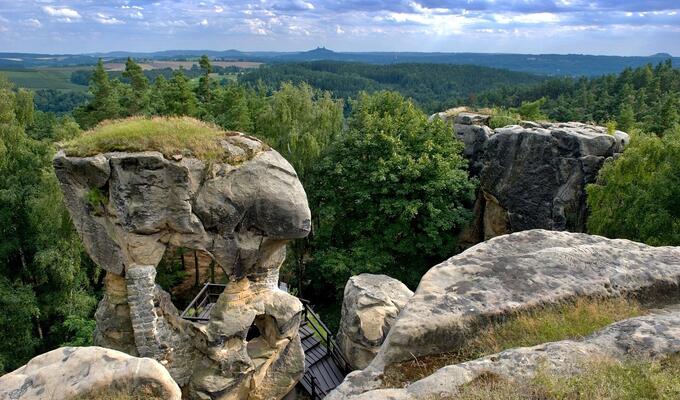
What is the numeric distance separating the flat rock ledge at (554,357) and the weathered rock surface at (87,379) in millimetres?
3173

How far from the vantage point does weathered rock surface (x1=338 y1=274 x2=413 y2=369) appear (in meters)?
16.7

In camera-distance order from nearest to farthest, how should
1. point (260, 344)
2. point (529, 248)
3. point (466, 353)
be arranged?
point (466, 353), point (529, 248), point (260, 344)

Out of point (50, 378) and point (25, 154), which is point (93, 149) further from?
point (25, 154)

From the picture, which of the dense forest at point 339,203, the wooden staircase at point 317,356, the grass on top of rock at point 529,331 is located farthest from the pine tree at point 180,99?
the grass on top of rock at point 529,331

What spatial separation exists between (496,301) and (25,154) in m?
21.8

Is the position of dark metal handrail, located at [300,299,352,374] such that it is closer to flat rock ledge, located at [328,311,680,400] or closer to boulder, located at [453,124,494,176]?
boulder, located at [453,124,494,176]

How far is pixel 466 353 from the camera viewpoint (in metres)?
7.30

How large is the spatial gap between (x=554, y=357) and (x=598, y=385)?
29.3 inches

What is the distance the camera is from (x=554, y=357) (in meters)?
6.11

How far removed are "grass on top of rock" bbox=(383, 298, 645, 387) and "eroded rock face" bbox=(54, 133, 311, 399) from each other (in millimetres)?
7105

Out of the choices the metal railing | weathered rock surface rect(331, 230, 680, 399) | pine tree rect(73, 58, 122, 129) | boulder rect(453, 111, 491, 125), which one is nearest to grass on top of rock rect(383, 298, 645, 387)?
weathered rock surface rect(331, 230, 680, 399)

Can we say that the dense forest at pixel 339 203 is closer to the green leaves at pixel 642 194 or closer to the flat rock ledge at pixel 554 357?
the green leaves at pixel 642 194

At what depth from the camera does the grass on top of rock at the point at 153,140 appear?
12.2 metres

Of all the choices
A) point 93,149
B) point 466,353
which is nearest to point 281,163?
point 93,149
